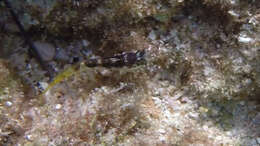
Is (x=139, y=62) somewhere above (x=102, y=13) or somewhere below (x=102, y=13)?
below

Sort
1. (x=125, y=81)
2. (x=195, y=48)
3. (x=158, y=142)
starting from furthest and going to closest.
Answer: (x=195, y=48) < (x=125, y=81) < (x=158, y=142)

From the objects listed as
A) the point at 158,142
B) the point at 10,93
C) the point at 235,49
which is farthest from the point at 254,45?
the point at 10,93

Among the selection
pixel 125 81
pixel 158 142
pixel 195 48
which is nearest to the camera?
pixel 158 142

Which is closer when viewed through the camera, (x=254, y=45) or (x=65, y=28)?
(x=254, y=45)

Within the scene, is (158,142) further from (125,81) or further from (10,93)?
(10,93)

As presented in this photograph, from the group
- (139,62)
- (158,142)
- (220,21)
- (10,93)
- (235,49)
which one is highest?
(220,21)

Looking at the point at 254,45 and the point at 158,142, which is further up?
the point at 254,45

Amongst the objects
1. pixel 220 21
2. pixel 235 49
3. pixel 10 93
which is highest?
pixel 220 21

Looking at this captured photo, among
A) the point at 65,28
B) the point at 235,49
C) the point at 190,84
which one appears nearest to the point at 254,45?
the point at 235,49

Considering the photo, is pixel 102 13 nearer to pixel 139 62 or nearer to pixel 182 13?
pixel 139 62
